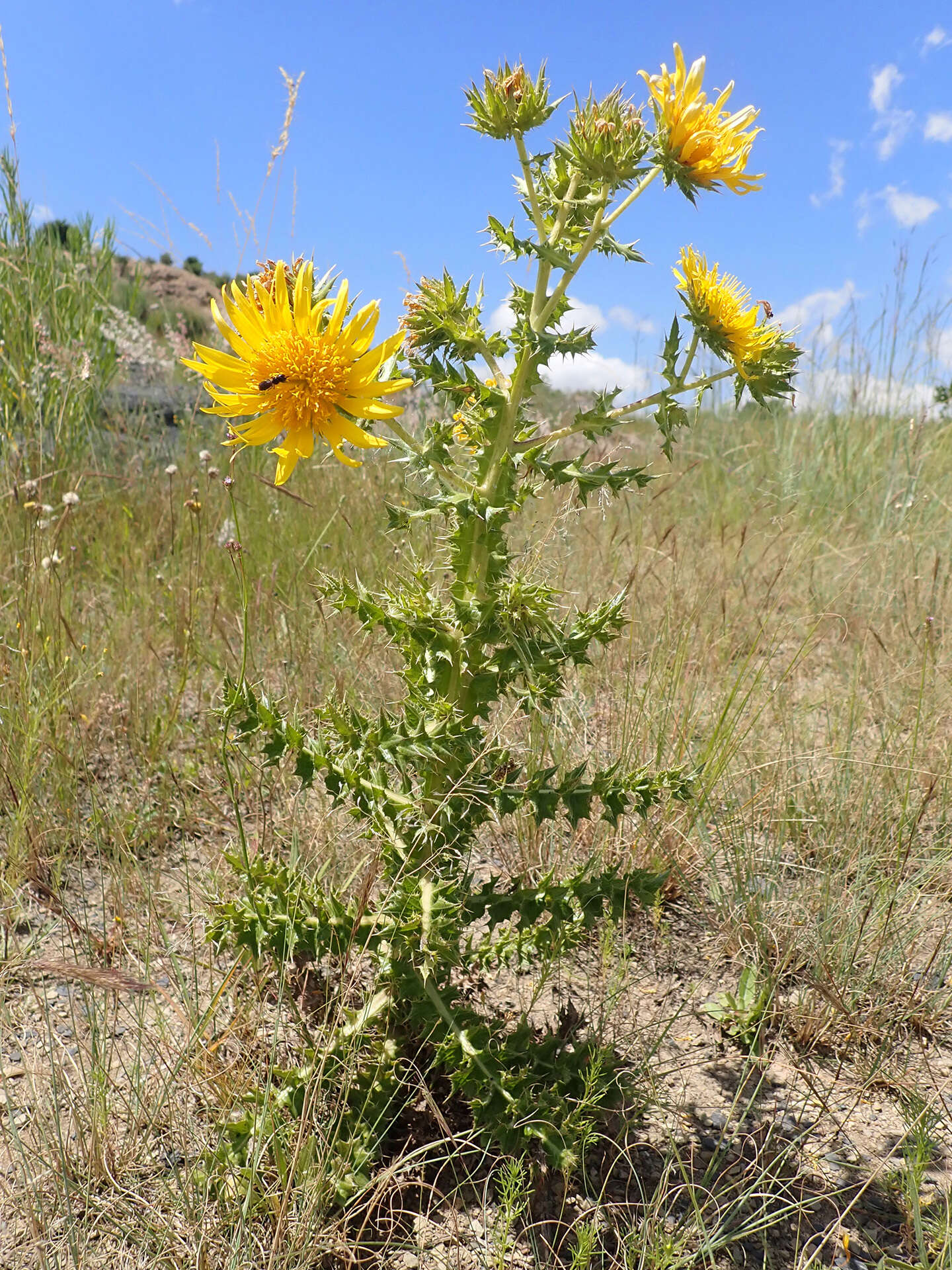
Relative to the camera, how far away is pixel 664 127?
130cm

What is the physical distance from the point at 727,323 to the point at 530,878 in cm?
135

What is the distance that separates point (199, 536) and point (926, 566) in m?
3.43

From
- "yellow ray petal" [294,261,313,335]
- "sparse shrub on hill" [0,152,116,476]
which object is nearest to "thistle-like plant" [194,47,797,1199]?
"yellow ray petal" [294,261,313,335]

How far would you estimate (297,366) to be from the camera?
4.36 feet

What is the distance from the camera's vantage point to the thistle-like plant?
1.32 meters

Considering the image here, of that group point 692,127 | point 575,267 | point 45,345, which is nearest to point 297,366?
point 575,267

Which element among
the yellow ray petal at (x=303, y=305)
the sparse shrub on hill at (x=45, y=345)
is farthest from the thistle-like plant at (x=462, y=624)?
the sparse shrub on hill at (x=45, y=345)

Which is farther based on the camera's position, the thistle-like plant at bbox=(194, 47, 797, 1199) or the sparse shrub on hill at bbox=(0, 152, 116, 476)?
the sparse shrub on hill at bbox=(0, 152, 116, 476)

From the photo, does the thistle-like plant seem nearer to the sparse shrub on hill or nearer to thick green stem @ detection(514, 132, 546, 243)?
thick green stem @ detection(514, 132, 546, 243)

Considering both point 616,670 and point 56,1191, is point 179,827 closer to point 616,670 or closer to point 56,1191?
point 56,1191

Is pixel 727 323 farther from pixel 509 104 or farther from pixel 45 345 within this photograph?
pixel 45 345

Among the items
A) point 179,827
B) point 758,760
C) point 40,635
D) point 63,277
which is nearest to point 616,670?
point 758,760

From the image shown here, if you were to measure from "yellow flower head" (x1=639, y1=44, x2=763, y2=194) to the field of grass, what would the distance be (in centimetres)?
60

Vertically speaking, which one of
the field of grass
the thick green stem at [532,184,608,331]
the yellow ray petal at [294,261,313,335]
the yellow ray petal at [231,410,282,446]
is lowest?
the field of grass
